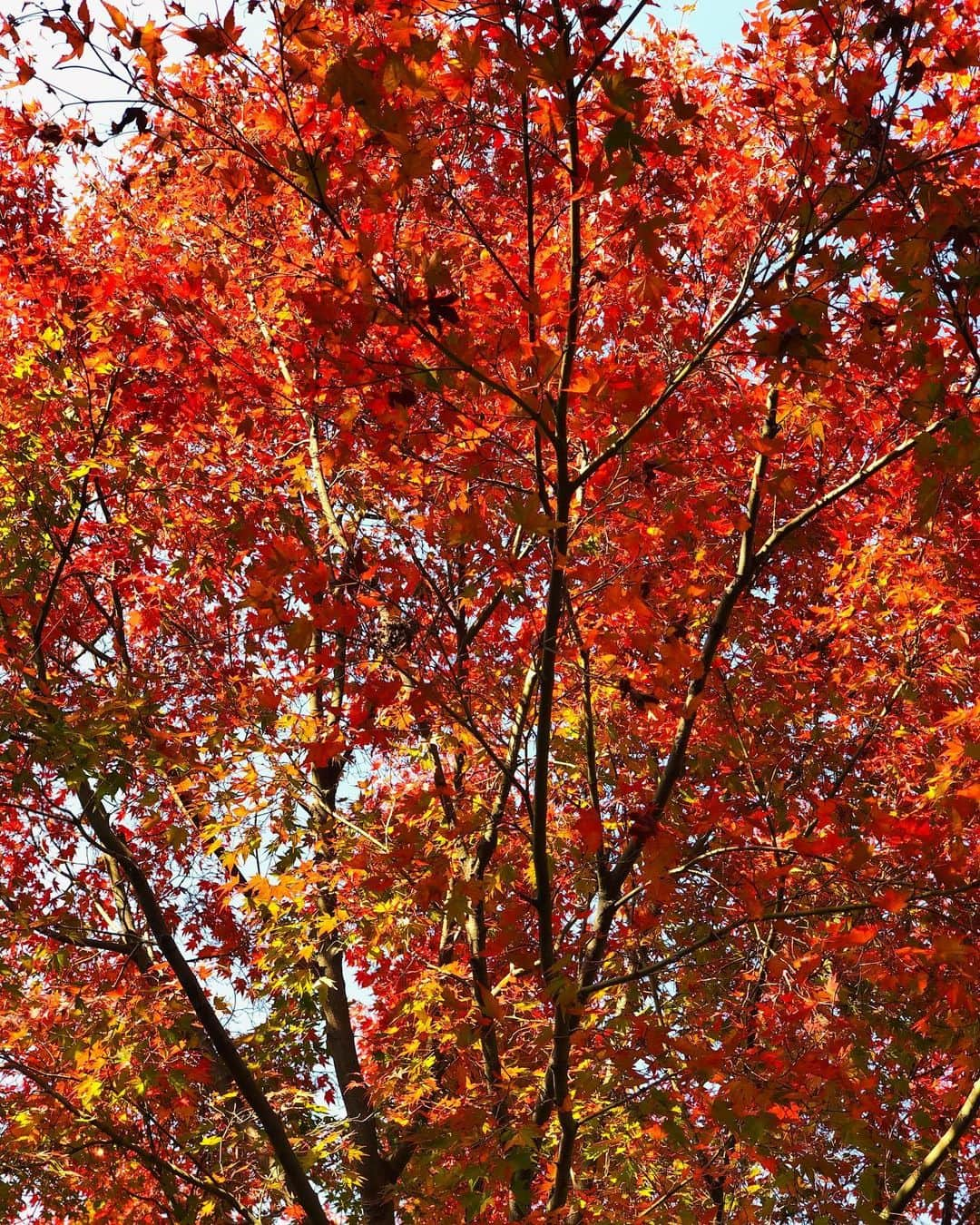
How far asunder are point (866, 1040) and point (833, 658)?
2.97m

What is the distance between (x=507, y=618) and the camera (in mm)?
8227

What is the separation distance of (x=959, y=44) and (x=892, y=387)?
6.65 feet

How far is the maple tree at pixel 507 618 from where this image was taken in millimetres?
4062

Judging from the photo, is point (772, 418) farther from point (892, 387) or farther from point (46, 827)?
point (46, 827)

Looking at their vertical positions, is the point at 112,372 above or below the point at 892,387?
above

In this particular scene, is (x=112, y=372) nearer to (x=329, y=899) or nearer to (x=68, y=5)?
(x=68, y=5)

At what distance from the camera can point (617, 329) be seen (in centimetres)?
596

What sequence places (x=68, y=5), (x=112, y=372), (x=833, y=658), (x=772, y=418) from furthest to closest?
(x=833, y=658)
(x=112, y=372)
(x=772, y=418)
(x=68, y=5)

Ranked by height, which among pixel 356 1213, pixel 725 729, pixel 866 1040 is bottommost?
pixel 866 1040

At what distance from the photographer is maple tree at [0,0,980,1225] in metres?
4.06

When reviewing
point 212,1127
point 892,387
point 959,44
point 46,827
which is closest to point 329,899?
point 212,1127

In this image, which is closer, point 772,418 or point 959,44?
point 959,44

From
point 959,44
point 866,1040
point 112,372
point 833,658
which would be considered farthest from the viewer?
point 833,658

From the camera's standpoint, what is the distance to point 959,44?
545 centimetres
